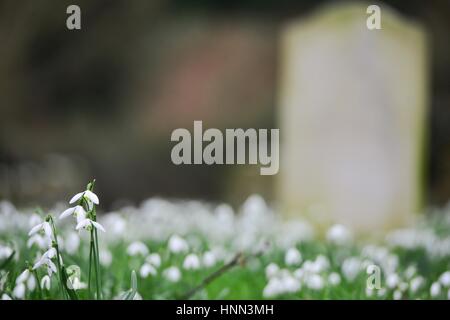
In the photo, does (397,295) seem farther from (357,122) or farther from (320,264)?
(357,122)

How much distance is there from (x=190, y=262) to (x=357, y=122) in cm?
221

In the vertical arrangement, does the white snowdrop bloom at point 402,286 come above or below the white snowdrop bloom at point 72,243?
below

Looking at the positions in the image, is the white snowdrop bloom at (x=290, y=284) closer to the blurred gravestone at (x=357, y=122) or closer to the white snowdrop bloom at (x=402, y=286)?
the white snowdrop bloom at (x=402, y=286)

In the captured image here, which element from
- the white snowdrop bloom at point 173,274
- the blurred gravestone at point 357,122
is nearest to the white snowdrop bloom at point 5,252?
the white snowdrop bloom at point 173,274

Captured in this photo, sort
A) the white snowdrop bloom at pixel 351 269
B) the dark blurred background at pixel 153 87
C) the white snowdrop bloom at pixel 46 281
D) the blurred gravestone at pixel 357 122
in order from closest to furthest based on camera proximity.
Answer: the white snowdrop bloom at pixel 46 281, the white snowdrop bloom at pixel 351 269, the blurred gravestone at pixel 357 122, the dark blurred background at pixel 153 87

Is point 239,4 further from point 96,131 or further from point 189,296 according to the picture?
point 189,296

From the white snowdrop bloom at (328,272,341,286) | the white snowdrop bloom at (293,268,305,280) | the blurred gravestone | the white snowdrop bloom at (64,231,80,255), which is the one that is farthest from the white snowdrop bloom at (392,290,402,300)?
the blurred gravestone

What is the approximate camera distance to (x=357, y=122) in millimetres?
4070

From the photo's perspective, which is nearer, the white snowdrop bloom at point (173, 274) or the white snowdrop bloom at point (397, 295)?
the white snowdrop bloom at point (397, 295)

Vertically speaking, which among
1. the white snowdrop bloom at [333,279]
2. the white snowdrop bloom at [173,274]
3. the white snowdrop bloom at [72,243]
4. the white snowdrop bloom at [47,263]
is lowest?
the white snowdrop bloom at [333,279]

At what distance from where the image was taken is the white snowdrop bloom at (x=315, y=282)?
2205 millimetres

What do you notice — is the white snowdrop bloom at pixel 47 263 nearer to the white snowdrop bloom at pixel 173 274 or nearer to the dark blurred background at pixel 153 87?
the white snowdrop bloom at pixel 173 274

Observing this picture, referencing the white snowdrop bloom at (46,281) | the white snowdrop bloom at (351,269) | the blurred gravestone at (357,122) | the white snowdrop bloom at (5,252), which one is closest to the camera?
the white snowdrop bloom at (46,281)

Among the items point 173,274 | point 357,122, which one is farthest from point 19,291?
point 357,122
